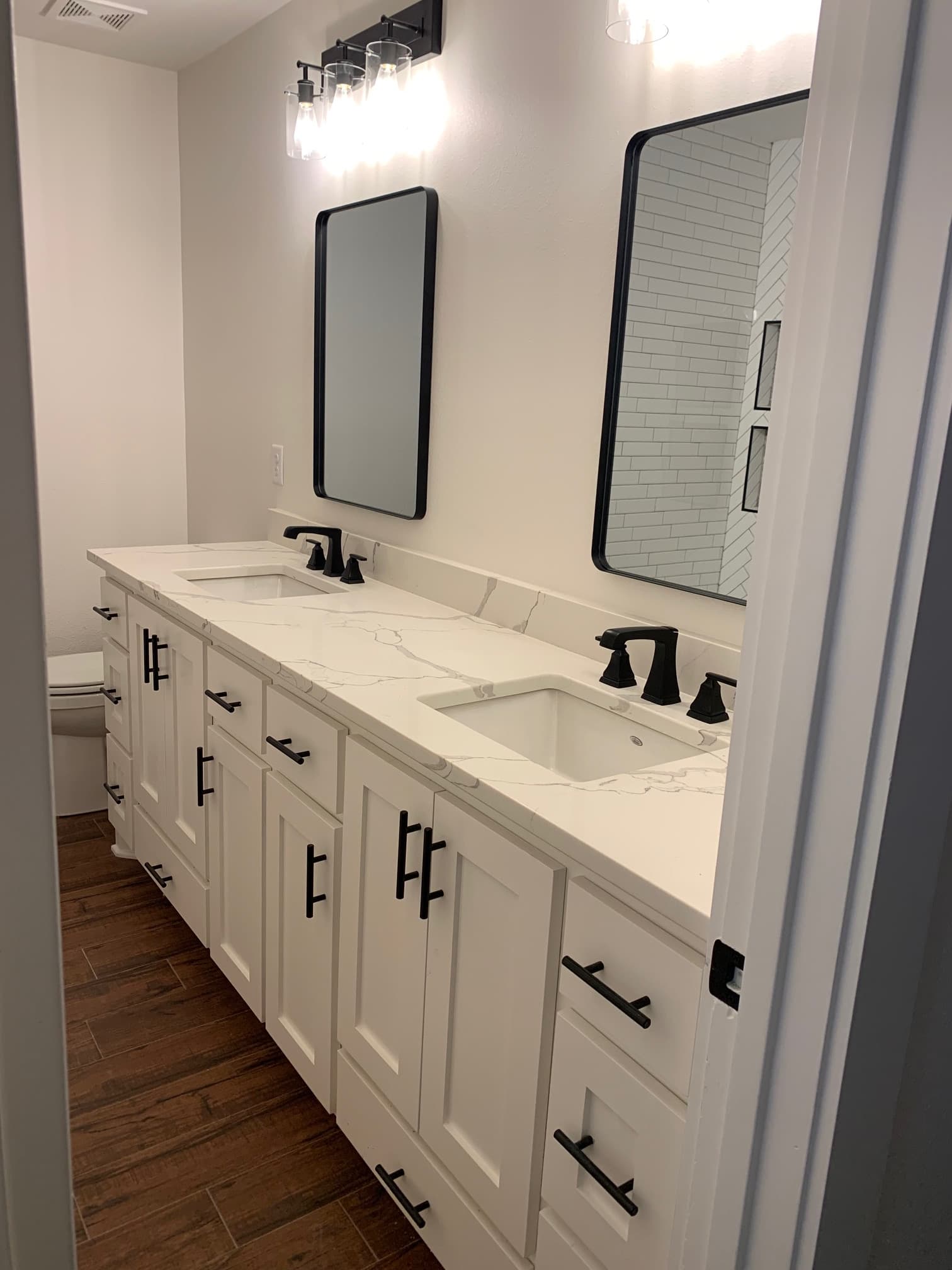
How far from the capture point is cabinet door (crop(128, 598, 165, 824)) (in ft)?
7.65

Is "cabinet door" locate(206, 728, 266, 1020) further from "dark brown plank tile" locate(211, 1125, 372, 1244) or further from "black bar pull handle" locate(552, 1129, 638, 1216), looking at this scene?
"black bar pull handle" locate(552, 1129, 638, 1216)

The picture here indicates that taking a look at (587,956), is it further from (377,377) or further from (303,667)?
(377,377)

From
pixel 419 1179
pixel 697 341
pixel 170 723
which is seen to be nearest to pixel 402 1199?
pixel 419 1179

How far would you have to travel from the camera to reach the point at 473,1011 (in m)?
1.31

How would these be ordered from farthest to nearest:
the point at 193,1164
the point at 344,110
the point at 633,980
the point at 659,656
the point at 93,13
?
the point at 93,13 → the point at 344,110 → the point at 193,1164 → the point at 659,656 → the point at 633,980

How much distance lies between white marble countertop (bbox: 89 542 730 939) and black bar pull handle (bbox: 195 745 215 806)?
0.29 meters

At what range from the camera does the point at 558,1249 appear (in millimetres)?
1188

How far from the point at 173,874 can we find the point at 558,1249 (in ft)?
4.83

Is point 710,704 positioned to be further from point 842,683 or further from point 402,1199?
point 402,1199

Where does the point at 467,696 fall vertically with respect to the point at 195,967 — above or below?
above

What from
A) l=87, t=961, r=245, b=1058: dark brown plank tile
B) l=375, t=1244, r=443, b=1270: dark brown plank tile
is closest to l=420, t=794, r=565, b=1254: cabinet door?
l=375, t=1244, r=443, b=1270: dark brown plank tile

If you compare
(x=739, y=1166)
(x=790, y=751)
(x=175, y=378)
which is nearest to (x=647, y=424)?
(x=790, y=751)

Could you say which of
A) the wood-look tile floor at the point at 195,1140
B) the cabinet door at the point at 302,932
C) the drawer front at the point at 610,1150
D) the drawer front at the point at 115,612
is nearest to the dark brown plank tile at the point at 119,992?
the wood-look tile floor at the point at 195,1140

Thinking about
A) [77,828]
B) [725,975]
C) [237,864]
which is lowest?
[77,828]
